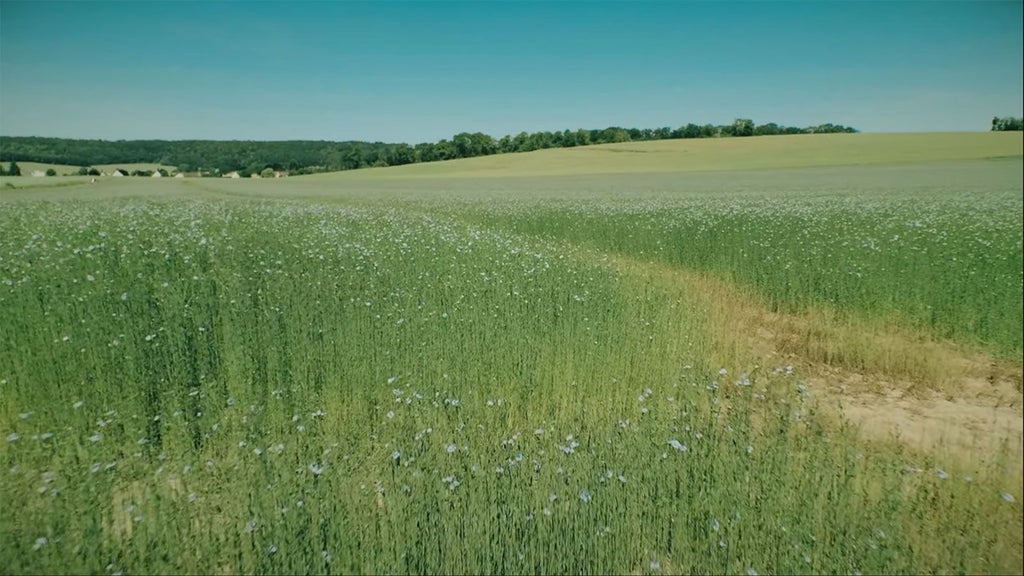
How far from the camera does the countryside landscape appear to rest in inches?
115

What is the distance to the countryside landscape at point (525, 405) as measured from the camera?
9.57ft

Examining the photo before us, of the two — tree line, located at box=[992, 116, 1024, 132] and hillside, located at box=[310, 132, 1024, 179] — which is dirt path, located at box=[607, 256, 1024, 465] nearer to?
tree line, located at box=[992, 116, 1024, 132]

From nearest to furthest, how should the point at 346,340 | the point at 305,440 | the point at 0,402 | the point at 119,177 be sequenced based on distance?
the point at 305,440 < the point at 0,402 < the point at 346,340 < the point at 119,177

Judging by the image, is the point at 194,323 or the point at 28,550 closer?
the point at 28,550

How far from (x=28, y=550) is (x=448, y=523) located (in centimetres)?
222

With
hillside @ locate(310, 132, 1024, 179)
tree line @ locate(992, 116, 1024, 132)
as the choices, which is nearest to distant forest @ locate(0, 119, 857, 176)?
hillside @ locate(310, 132, 1024, 179)

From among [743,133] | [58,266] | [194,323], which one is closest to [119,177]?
[58,266]

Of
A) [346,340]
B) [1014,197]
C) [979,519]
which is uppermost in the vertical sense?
[1014,197]

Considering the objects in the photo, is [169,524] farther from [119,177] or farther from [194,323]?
[119,177]

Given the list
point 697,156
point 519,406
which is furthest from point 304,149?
point 519,406

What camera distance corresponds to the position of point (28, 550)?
270 cm

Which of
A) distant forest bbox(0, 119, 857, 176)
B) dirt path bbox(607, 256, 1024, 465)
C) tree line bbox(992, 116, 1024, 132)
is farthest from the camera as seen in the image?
distant forest bbox(0, 119, 857, 176)

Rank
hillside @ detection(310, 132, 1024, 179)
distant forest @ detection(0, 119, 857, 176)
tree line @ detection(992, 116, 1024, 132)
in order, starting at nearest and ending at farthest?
tree line @ detection(992, 116, 1024, 132), distant forest @ detection(0, 119, 857, 176), hillside @ detection(310, 132, 1024, 179)

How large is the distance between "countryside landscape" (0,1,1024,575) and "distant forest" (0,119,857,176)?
896 cm
